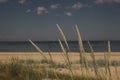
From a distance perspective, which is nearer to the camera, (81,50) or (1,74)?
(81,50)

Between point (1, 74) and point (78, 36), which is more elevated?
point (1, 74)

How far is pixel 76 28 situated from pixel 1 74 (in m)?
6.44

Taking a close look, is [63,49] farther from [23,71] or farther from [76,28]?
[23,71]

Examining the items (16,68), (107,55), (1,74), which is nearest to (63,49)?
(107,55)

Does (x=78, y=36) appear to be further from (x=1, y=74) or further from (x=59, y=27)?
(x=1, y=74)

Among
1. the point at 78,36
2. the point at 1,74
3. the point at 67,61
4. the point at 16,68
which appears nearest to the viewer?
the point at 78,36

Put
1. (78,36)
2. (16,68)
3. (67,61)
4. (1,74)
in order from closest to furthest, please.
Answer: (78,36) < (67,61) < (1,74) < (16,68)

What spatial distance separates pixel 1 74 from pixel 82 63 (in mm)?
6219

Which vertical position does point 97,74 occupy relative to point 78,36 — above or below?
below

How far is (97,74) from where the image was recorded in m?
2.75

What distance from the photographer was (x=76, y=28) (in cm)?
258

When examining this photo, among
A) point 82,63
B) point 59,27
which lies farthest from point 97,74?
point 59,27

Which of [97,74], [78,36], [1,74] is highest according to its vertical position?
[1,74]

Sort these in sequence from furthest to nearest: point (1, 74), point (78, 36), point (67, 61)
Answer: point (1, 74)
point (67, 61)
point (78, 36)
